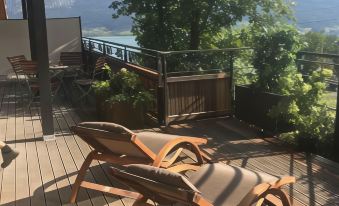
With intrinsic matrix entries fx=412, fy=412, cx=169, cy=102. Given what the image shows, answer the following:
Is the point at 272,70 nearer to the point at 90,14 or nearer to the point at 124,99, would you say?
the point at 124,99

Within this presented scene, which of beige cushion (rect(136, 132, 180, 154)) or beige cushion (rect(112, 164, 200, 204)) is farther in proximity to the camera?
beige cushion (rect(136, 132, 180, 154))

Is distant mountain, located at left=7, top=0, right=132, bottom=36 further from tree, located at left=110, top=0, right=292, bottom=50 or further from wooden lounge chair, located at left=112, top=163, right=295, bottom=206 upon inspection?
wooden lounge chair, located at left=112, top=163, right=295, bottom=206

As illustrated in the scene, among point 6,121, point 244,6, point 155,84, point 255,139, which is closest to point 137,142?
point 255,139

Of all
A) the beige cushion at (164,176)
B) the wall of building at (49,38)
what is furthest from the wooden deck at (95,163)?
the wall of building at (49,38)

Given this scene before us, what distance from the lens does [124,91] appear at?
19.2 feet

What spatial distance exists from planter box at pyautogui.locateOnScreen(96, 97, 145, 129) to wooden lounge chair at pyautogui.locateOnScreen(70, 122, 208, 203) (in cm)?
218

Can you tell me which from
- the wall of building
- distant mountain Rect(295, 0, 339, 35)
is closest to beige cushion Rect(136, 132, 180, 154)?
distant mountain Rect(295, 0, 339, 35)

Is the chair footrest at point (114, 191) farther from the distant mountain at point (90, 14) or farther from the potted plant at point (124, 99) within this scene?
the distant mountain at point (90, 14)

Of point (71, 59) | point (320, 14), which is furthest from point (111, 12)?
point (320, 14)

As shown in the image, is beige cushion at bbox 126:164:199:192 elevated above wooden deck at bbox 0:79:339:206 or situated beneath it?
elevated above

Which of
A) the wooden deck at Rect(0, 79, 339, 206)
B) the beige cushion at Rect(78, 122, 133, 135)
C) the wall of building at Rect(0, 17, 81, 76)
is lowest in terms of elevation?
the wooden deck at Rect(0, 79, 339, 206)

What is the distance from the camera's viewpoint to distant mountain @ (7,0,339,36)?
8234mm

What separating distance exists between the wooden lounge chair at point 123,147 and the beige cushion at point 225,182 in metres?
0.40

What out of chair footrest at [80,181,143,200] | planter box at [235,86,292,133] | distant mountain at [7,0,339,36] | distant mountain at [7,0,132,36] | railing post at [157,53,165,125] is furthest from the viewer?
distant mountain at [7,0,132,36]
